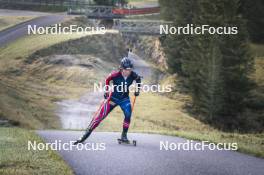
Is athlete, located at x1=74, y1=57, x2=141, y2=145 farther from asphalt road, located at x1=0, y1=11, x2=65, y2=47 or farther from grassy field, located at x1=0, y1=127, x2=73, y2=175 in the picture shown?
asphalt road, located at x1=0, y1=11, x2=65, y2=47

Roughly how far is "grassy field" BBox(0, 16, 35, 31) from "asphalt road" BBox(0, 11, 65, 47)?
938 mm

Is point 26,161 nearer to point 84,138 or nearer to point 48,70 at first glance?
point 84,138

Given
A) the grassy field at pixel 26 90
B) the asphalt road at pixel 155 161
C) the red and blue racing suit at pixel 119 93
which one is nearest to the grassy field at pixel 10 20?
the grassy field at pixel 26 90

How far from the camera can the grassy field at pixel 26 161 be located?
10.5 meters

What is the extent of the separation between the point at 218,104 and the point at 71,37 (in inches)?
908

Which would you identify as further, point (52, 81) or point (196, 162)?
point (52, 81)

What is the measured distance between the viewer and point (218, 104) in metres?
42.8

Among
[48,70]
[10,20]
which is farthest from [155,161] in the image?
[10,20]

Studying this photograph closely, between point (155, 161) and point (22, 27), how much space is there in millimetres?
48984

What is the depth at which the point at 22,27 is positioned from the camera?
58188 mm

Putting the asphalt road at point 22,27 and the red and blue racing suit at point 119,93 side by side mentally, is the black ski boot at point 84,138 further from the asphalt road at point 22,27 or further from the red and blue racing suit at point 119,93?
the asphalt road at point 22,27

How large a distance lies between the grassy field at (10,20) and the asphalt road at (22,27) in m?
0.94

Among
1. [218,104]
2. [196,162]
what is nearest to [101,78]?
[218,104]

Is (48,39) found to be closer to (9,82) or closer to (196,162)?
(9,82)
